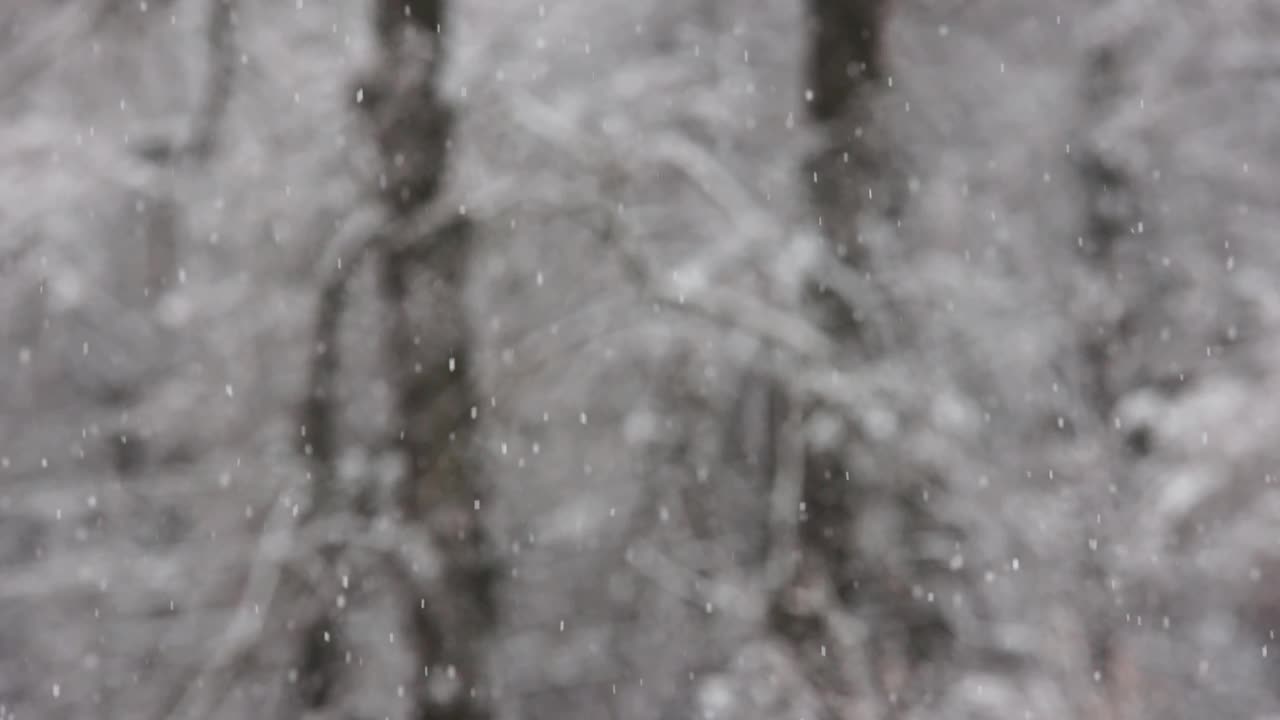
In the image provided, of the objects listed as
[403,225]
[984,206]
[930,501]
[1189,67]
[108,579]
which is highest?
[1189,67]

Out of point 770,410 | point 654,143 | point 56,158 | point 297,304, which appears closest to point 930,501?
point 770,410

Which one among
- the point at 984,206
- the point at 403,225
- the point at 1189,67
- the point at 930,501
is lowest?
the point at 930,501

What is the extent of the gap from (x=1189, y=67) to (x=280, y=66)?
10.2 feet

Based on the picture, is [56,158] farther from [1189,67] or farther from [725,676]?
[1189,67]

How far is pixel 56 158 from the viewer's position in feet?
9.98

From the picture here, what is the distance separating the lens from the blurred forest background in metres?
2.95

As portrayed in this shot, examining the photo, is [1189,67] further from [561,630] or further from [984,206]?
[561,630]

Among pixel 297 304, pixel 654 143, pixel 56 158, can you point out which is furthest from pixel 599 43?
pixel 56 158

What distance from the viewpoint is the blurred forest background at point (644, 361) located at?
2.95m

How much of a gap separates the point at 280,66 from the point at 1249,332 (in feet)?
11.1

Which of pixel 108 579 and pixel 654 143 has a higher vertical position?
pixel 654 143

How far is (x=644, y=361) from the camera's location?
3.04 metres

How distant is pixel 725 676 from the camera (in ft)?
9.73

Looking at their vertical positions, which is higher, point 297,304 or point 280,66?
point 280,66
